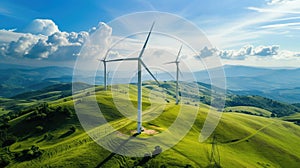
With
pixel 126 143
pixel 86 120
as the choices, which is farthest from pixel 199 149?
pixel 86 120

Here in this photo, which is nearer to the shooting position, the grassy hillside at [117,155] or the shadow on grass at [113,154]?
the shadow on grass at [113,154]

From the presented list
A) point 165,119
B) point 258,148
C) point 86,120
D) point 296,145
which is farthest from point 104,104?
point 296,145

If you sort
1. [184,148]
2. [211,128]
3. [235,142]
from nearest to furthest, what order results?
[184,148]
[235,142]
[211,128]

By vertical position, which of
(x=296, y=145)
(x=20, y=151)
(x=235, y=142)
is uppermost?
(x=20, y=151)

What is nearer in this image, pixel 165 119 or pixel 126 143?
pixel 126 143

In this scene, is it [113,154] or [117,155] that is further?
[113,154]

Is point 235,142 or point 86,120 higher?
point 86,120

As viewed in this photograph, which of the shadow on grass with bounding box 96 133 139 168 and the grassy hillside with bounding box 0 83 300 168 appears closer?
the shadow on grass with bounding box 96 133 139 168

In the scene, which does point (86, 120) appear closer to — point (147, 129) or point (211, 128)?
point (147, 129)

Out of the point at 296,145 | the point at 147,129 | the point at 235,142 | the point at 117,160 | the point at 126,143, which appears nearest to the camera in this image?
the point at 117,160

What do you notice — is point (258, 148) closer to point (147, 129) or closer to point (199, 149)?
point (199, 149)
